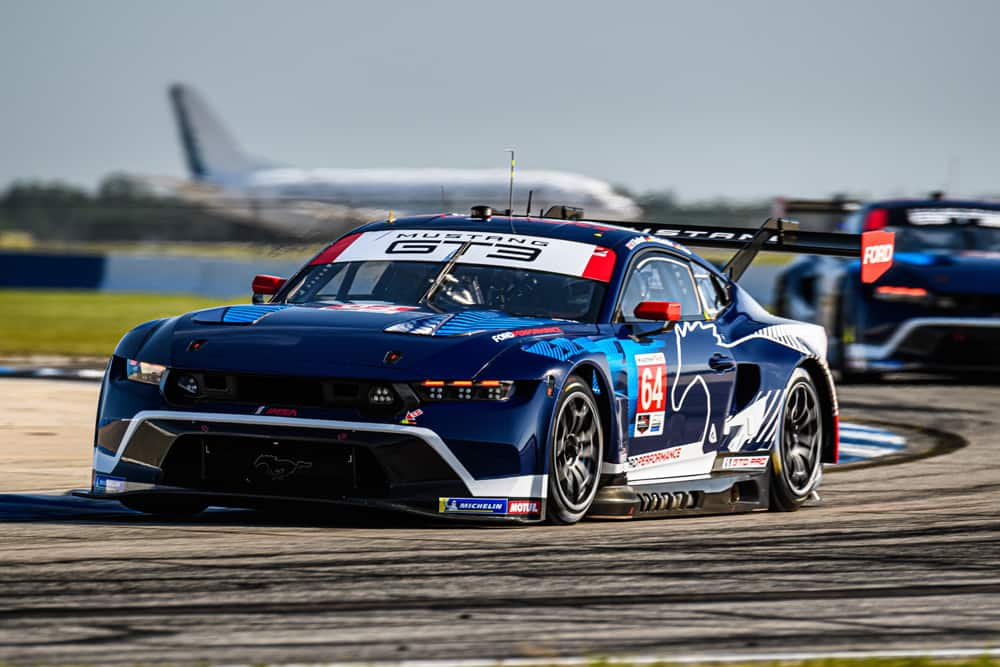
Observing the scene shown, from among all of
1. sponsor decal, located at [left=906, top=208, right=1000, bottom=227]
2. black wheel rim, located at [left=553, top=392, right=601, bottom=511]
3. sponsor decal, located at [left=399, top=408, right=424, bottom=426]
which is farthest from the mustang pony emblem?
sponsor decal, located at [left=906, top=208, right=1000, bottom=227]

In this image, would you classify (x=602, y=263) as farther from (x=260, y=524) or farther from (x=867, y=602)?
(x=867, y=602)

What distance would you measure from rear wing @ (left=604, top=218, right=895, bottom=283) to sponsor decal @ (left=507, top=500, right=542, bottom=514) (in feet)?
8.96

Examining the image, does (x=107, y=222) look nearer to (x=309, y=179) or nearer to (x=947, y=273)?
(x=309, y=179)

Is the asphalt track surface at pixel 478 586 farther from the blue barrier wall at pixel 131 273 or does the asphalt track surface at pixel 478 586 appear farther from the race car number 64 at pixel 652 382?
the blue barrier wall at pixel 131 273

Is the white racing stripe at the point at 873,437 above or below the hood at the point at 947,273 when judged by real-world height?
below

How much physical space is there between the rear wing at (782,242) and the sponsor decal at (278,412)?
307 cm

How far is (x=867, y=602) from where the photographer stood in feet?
17.5

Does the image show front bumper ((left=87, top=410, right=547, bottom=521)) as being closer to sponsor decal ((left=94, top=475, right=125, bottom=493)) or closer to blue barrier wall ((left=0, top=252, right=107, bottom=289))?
sponsor decal ((left=94, top=475, right=125, bottom=493))

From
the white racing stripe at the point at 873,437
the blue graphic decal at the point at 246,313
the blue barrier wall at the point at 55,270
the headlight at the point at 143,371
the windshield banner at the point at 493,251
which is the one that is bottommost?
the blue barrier wall at the point at 55,270

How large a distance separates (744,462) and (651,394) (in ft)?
3.41

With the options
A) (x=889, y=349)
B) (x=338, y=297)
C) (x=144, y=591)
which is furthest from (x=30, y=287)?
(x=144, y=591)

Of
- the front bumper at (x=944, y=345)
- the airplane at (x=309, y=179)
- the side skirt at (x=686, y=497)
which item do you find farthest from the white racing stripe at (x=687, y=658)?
the airplane at (x=309, y=179)

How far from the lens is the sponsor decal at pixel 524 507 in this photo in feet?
21.8

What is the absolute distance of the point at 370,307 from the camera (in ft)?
24.5
